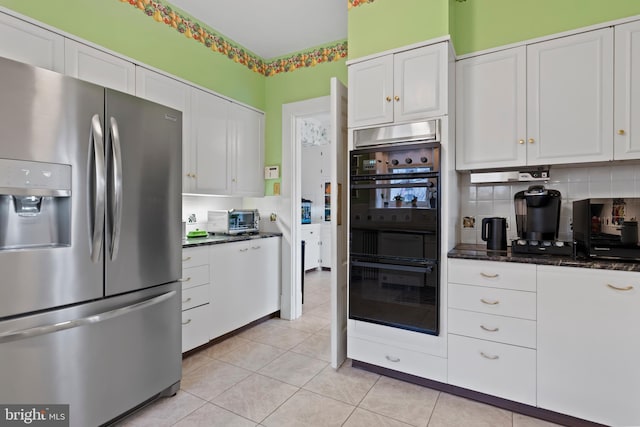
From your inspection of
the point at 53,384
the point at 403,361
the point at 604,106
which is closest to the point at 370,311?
the point at 403,361

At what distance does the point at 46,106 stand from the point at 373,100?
1895mm

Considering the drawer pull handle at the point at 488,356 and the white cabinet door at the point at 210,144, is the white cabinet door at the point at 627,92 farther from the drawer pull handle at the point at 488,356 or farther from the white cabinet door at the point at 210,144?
the white cabinet door at the point at 210,144

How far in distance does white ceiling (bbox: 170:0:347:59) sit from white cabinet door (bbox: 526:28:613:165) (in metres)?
1.65

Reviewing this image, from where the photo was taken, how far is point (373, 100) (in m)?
2.33

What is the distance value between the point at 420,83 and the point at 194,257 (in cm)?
213

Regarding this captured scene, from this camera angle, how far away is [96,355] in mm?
1586

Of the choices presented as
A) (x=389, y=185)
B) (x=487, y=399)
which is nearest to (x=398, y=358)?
(x=487, y=399)

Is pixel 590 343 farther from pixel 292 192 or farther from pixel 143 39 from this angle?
pixel 143 39

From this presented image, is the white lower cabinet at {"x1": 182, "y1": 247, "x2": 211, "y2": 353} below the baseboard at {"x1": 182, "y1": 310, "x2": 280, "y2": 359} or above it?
above

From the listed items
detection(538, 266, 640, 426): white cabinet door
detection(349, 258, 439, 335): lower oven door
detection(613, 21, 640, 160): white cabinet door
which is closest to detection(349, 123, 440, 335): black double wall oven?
detection(349, 258, 439, 335): lower oven door

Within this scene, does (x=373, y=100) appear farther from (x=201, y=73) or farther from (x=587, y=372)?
(x=587, y=372)

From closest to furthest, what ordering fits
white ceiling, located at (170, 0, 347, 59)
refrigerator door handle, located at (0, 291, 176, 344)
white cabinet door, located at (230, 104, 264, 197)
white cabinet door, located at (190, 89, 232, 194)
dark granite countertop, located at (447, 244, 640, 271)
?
refrigerator door handle, located at (0, 291, 176, 344)
dark granite countertop, located at (447, 244, 640, 271)
white ceiling, located at (170, 0, 347, 59)
white cabinet door, located at (190, 89, 232, 194)
white cabinet door, located at (230, 104, 264, 197)

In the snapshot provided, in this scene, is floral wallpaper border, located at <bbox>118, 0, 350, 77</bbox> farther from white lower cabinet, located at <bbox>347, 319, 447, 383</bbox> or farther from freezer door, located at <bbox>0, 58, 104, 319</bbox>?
white lower cabinet, located at <bbox>347, 319, 447, 383</bbox>

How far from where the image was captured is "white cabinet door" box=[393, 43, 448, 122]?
6.90 ft
